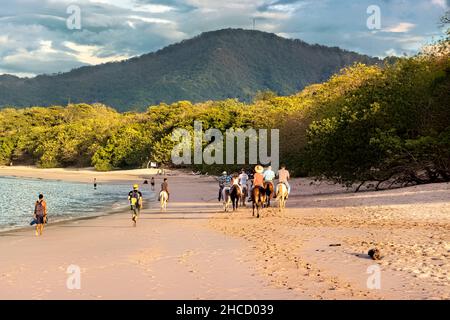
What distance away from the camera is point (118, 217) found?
27.0 metres

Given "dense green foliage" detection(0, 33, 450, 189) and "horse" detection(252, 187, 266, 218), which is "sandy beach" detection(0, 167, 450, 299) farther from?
"dense green foliage" detection(0, 33, 450, 189)

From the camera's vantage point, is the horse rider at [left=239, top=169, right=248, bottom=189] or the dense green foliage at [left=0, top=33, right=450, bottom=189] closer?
the horse rider at [left=239, top=169, right=248, bottom=189]

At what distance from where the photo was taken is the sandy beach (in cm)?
980

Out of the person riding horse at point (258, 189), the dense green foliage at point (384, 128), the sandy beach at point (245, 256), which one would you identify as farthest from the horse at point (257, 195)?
the dense green foliage at point (384, 128)

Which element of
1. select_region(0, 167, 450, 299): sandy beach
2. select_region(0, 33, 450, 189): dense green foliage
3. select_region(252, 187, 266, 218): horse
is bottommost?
select_region(0, 167, 450, 299): sandy beach

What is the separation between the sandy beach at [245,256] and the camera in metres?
9.80

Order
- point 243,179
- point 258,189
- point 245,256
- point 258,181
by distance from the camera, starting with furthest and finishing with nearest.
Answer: point 243,179 → point 258,181 → point 258,189 → point 245,256

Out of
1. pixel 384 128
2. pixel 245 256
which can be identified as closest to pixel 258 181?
pixel 245 256

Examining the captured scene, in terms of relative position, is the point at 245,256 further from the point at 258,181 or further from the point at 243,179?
the point at 243,179

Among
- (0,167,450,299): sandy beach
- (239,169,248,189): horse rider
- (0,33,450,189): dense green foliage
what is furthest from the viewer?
(0,33,450,189): dense green foliage

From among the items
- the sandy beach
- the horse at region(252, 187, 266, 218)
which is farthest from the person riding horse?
the sandy beach

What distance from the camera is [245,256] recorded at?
13336 mm

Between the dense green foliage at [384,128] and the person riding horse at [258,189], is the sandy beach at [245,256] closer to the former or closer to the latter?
the person riding horse at [258,189]

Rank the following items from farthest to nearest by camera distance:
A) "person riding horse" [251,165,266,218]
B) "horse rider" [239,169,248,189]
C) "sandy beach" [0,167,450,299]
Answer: "horse rider" [239,169,248,189] → "person riding horse" [251,165,266,218] → "sandy beach" [0,167,450,299]
